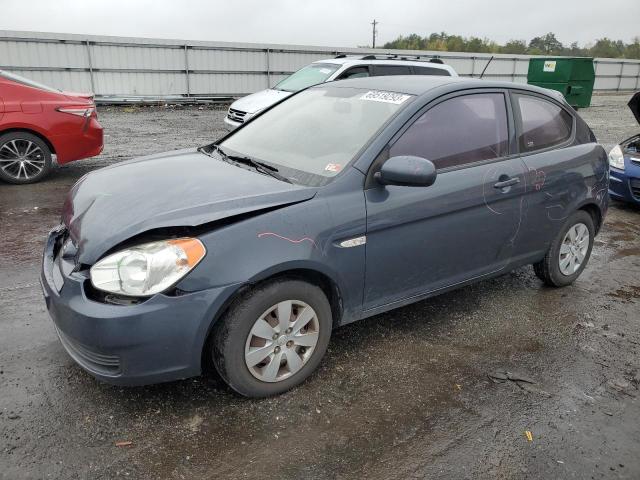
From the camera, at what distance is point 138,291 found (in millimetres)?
2482

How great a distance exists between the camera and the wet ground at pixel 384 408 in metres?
2.49

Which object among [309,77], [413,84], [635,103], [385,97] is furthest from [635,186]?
[309,77]

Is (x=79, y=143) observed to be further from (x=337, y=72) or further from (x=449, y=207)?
(x=449, y=207)

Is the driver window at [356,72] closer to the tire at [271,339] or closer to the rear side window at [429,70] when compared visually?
the rear side window at [429,70]

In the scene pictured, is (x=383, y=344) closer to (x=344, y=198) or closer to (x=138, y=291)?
(x=344, y=198)

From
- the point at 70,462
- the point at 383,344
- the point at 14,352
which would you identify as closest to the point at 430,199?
the point at 383,344

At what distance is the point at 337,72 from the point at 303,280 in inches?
333

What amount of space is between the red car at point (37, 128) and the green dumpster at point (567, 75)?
1809 cm

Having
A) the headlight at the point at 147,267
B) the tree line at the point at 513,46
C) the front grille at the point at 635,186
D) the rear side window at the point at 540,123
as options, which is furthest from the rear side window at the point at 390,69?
the tree line at the point at 513,46

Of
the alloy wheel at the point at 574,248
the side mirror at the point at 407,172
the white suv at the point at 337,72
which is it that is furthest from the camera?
the white suv at the point at 337,72

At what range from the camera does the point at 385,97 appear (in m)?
3.57

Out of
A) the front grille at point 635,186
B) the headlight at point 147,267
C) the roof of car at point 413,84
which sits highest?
the roof of car at point 413,84

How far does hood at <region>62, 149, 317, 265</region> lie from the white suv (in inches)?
282

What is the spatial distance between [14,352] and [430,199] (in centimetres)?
265
